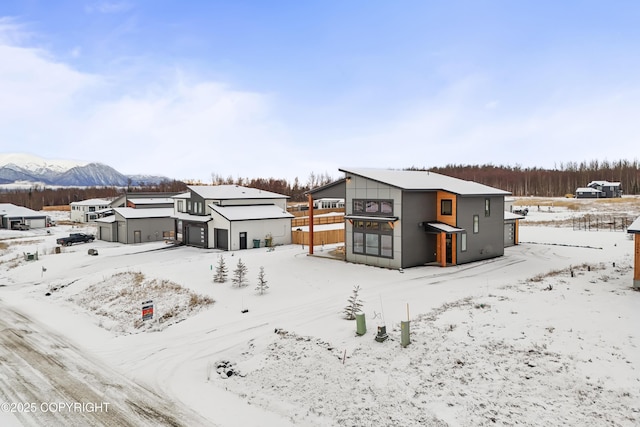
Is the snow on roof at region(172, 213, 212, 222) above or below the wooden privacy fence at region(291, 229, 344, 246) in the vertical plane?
above

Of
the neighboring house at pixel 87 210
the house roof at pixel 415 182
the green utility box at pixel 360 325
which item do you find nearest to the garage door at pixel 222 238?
the house roof at pixel 415 182

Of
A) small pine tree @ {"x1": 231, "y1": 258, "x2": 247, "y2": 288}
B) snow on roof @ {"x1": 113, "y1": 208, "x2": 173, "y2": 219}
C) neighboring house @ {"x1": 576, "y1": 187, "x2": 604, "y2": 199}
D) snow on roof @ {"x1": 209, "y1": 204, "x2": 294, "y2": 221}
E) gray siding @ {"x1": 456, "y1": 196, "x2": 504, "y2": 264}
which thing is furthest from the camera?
neighboring house @ {"x1": 576, "y1": 187, "x2": 604, "y2": 199}

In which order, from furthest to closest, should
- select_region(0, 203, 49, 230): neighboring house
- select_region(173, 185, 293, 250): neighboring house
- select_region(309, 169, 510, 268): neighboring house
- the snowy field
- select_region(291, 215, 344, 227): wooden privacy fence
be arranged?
select_region(0, 203, 49, 230): neighboring house, select_region(291, 215, 344, 227): wooden privacy fence, select_region(173, 185, 293, 250): neighboring house, select_region(309, 169, 510, 268): neighboring house, the snowy field

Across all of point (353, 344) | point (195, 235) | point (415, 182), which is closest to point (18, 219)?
point (195, 235)

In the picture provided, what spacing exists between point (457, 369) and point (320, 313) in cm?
749

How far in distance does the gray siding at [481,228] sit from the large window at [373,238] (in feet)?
16.1

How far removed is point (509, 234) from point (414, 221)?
1457cm

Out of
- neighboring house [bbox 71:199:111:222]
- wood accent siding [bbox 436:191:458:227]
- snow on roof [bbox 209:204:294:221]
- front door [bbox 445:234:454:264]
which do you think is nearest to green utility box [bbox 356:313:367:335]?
front door [bbox 445:234:454:264]

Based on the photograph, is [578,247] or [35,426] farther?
[578,247]

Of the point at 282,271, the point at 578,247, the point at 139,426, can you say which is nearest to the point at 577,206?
the point at 578,247

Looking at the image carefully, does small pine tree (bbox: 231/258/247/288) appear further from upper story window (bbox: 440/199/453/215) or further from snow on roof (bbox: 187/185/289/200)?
snow on roof (bbox: 187/185/289/200)

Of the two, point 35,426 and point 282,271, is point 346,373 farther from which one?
point 282,271

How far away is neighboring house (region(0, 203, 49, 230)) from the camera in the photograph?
2519 inches

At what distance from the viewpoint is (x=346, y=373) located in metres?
12.9
